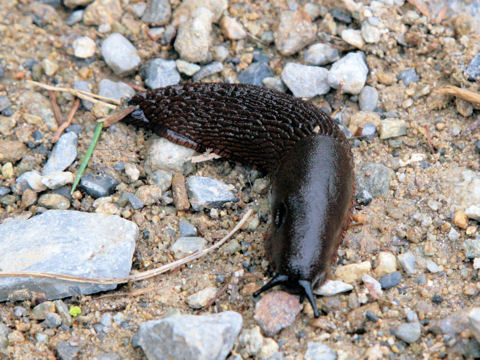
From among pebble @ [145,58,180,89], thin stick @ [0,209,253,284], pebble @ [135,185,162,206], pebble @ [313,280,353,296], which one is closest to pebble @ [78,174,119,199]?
pebble @ [135,185,162,206]

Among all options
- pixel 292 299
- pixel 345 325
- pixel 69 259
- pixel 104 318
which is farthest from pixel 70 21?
pixel 345 325

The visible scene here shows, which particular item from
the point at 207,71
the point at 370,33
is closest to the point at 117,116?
the point at 207,71

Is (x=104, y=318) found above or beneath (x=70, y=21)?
beneath

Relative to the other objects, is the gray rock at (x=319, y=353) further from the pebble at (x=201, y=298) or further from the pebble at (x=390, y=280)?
the pebble at (x=201, y=298)

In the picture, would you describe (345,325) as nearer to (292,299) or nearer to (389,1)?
(292,299)

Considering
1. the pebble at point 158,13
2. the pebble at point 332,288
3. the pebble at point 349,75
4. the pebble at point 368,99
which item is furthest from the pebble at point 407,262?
the pebble at point 158,13

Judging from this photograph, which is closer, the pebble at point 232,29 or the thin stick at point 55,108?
the thin stick at point 55,108

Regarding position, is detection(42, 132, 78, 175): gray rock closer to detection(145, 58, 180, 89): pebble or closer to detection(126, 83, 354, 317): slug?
detection(126, 83, 354, 317): slug
